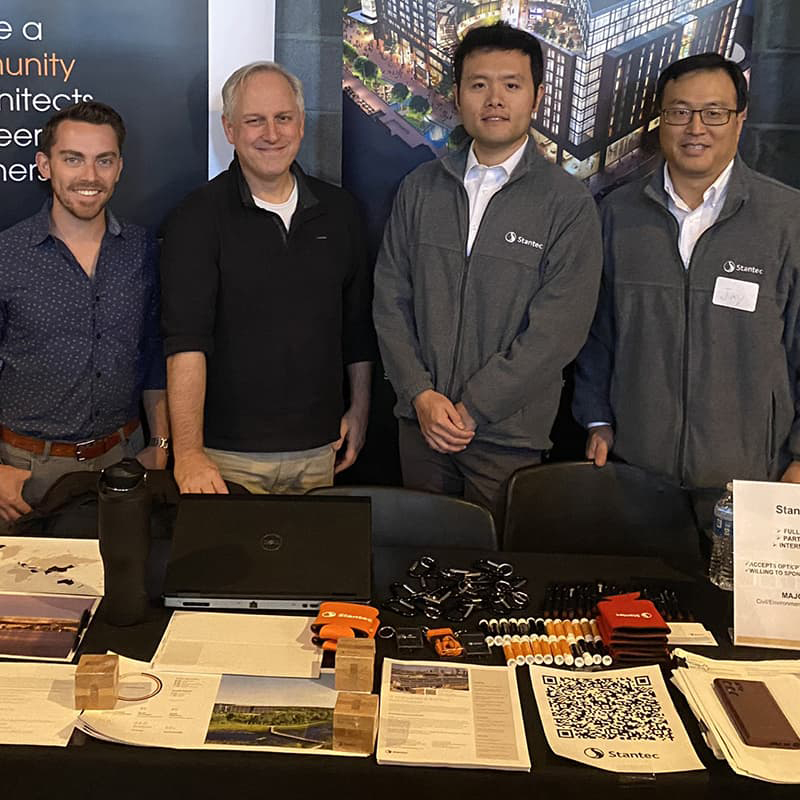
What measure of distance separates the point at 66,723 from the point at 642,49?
8.62ft

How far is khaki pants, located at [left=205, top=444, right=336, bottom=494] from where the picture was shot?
2.71m

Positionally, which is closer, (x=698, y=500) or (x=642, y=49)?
(x=698, y=500)

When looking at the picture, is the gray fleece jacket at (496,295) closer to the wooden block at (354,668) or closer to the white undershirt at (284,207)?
the white undershirt at (284,207)

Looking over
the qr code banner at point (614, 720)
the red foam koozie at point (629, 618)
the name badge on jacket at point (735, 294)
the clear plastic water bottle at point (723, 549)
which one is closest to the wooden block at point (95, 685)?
the qr code banner at point (614, 720)

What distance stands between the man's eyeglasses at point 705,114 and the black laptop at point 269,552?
1.48 meters

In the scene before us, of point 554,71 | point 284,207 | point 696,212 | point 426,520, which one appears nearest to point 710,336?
point 696,212

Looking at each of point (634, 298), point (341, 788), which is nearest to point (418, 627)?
point (341, 788)

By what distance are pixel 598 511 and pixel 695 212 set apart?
877 mm

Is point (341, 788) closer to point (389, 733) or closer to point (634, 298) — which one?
point (389, 733)

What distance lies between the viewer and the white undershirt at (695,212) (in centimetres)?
254

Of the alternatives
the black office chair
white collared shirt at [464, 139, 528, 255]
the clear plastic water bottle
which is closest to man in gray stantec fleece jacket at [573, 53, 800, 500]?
white collared shirt at [464, 139, 528, 255]

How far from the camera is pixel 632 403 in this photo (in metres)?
2.63

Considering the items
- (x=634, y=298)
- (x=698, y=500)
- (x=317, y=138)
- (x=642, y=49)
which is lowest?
(x=698, y=500)

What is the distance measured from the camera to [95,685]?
4.47ft
